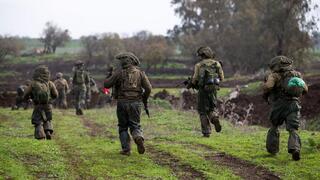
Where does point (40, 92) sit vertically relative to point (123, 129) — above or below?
above

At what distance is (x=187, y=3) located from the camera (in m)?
92.8

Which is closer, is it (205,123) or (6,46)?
(205,123)

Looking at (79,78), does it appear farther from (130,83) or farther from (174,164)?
(174,164)

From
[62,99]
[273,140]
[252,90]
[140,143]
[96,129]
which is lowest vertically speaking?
[96,129]

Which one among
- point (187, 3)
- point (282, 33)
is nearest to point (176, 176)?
point (282, 33)

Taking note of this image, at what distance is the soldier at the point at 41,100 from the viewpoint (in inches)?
635

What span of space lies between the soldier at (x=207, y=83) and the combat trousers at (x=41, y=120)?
4.27 meters

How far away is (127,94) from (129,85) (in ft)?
0.71

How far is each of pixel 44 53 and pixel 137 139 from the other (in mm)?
108023

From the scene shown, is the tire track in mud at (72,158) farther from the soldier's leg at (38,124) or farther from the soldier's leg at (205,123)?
the soldier's leg at (205,123)

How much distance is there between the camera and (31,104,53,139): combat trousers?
1605 cm

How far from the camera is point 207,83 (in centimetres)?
1584

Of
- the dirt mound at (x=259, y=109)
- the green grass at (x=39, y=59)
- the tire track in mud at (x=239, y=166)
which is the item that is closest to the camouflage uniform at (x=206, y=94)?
the tire track in mud at (x=239, y=166)

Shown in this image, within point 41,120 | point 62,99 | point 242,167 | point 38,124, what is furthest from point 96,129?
point 62,99
